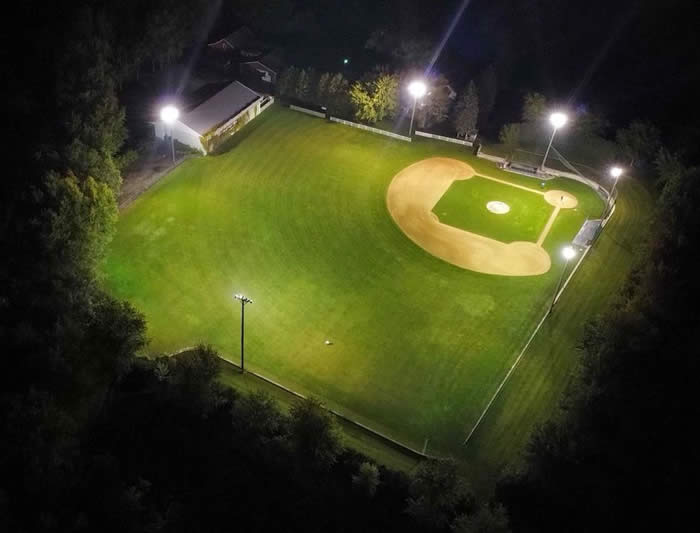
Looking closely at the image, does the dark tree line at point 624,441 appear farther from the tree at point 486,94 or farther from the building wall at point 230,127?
the building wall at point 230,127

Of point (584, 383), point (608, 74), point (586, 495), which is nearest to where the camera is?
point (586, 495)

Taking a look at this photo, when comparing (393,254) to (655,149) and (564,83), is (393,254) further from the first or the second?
(564,83)

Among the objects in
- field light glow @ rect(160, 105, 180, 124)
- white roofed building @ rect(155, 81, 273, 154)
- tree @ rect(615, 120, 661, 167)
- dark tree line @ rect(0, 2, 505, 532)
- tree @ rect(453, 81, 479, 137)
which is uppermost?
tree @ rect(615, 120, 661, 167)

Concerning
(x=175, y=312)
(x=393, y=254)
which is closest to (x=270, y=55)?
(x=393, y=254)

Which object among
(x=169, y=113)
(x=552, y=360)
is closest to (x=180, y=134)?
(x=169, y=113)

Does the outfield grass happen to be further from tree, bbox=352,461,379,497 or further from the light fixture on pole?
tree, bbox=352,461,379,497

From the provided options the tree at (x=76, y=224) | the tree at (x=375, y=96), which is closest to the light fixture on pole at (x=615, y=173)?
the tree at (x=375, y=96)

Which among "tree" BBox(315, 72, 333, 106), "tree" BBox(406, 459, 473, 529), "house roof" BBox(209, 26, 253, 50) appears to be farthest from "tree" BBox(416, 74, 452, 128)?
"tree" BBox(406, 459, 473, 529)
